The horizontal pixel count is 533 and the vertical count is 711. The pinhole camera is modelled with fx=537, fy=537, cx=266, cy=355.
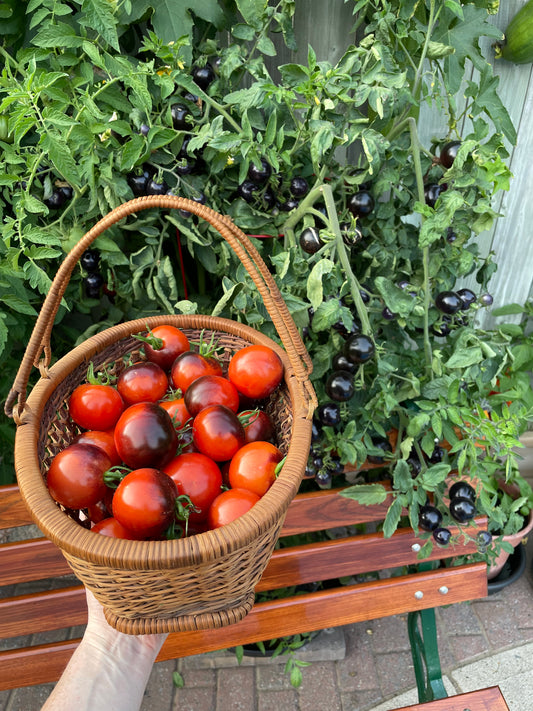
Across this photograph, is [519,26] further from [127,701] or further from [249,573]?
[127,701]

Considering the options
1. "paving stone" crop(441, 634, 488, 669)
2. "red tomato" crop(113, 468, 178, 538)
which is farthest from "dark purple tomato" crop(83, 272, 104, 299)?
"paving stone" crop(441, 634, 488, 669)

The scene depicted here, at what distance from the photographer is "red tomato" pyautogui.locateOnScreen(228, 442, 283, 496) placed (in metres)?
0.96

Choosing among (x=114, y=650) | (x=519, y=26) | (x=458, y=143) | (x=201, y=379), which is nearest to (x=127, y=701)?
(x=114, y=650)

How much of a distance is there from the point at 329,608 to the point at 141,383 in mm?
895

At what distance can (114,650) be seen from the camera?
106 cm

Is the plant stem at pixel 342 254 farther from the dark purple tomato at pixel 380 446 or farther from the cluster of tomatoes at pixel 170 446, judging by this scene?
the dark purple tomato at pixel 380 446

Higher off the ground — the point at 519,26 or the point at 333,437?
the point at 519,26

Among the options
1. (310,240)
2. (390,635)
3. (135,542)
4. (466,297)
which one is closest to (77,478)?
(135,542)

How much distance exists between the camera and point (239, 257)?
1.01 m

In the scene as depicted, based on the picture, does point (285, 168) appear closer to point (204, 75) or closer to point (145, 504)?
point (204, 75)

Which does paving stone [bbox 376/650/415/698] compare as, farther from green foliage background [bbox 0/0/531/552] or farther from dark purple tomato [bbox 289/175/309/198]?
dark purple tomato [bbox 289/175/309/198]

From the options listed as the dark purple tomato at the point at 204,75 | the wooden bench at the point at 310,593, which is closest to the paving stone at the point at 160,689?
the wooden bench at the point at 310,593

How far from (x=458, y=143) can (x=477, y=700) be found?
130 cm

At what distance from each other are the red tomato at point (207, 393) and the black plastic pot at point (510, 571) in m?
1.67
